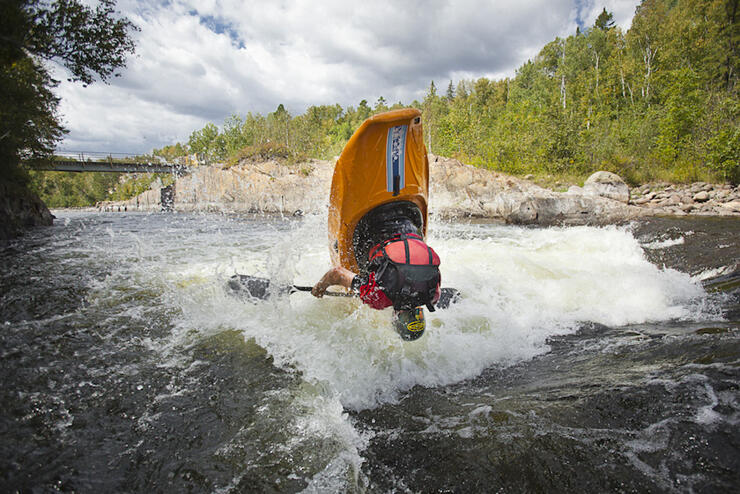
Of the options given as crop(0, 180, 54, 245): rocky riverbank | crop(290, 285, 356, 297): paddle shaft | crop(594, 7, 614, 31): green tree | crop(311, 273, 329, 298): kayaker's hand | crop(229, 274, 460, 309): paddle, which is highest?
crop(594, 7, 614, 31): green tree

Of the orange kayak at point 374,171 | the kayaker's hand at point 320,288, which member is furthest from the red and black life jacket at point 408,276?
the orange kayak at point 374,171

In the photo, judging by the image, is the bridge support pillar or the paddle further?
the bridge support pillar

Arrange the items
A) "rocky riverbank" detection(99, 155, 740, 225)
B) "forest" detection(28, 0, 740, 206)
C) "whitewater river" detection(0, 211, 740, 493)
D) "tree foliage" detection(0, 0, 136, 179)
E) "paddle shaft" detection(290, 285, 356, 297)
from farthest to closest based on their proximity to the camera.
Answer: "forest" detection(28, 0, 740, 206), "rocky riverbank" detection(99, 155, 740, 225), "tree foliage" detection(0, 0, 136, 179), "paddle shaft" detection(290, 285, 356, 297), "whitewater river" detection(0, 211, 740, 493)

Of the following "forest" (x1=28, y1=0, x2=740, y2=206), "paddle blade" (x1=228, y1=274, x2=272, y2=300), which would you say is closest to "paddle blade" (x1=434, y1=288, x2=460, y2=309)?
"paddle blade" (x1=228, y1=274, x2=272, y2=300)

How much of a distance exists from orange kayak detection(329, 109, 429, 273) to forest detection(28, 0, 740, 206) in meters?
18.6

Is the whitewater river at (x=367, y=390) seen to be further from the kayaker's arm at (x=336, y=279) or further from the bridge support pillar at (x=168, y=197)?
the bridge support pillar at (x=168, y=197)

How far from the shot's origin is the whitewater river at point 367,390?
4.82 feet

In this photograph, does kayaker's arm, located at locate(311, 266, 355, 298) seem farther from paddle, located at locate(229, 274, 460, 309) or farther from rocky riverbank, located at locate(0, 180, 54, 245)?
rocky riverbank, located at locate(0, 180, 54, 245)

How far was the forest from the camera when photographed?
55.9ft

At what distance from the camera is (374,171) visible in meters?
3.30

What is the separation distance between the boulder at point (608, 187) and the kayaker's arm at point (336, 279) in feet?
54.2

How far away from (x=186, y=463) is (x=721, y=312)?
4458 mm

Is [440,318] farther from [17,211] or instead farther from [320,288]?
[17,211]

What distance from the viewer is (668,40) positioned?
2683 cm
